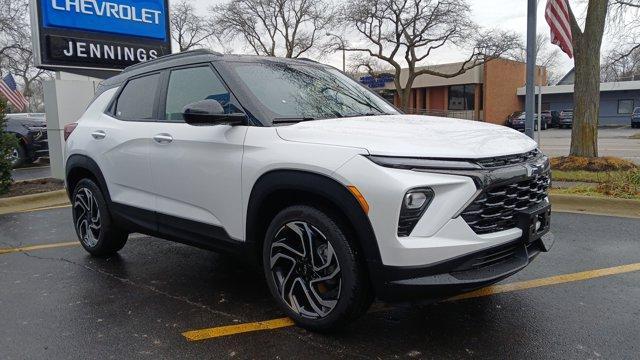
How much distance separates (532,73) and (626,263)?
4.60 meters

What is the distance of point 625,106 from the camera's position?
4450 centimetres

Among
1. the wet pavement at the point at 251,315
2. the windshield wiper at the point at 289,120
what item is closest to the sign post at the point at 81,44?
the wet pavement at the point at 251,315

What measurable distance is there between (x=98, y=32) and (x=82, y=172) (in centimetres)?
589

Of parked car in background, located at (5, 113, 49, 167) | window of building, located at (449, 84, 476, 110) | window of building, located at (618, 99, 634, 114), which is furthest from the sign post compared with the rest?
window of building, located at (618, 99, 634, 114)

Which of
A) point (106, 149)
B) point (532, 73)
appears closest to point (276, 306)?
point (106, 149)

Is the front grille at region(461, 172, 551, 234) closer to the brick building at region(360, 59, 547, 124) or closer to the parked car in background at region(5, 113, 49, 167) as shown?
the parked car in background at region(5, 113, 49, 167)

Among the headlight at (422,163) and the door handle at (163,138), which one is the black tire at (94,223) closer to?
the door handle at (163,138)

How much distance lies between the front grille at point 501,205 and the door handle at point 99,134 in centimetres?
342

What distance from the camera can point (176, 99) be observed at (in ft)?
14.0

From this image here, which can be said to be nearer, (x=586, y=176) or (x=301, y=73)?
(x=301, y=73)

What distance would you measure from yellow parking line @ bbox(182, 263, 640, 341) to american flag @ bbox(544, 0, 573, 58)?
5.30 meters

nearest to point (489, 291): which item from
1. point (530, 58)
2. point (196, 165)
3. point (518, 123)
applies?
point (196, 165)

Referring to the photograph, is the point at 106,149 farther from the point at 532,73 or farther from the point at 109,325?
the point at 532,73

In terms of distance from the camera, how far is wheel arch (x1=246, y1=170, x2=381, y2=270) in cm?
287
